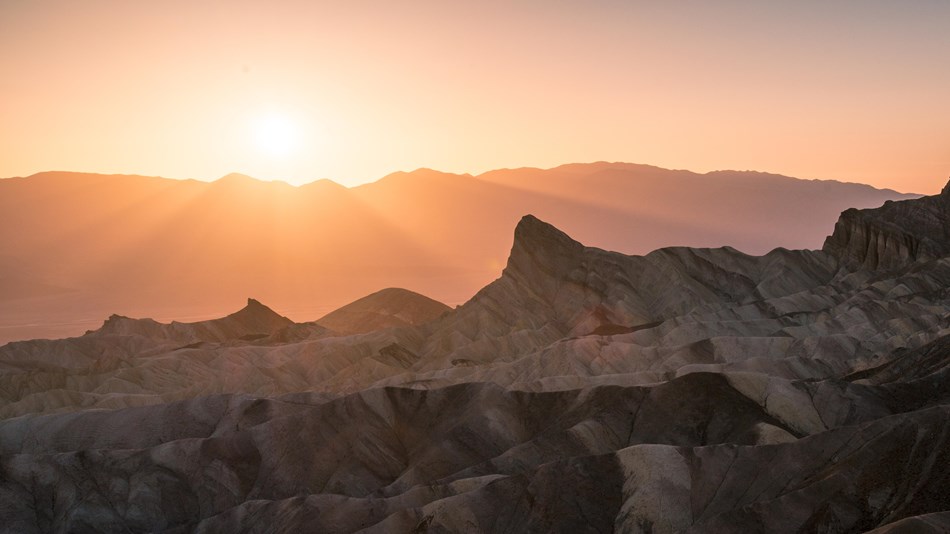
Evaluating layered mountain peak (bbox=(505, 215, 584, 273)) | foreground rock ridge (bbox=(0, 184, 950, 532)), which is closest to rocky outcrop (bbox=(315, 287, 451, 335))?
layered mountain peak (bbox=(505, 215, 584, 273))

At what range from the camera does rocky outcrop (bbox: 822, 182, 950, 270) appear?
101 meters

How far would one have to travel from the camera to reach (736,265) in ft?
367

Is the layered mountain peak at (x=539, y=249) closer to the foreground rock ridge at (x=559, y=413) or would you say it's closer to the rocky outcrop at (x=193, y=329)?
the foreground rock ridge at (x=559, y=413)

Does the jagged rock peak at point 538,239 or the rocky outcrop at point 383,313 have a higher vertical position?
the jagged rock peak at point 538,239

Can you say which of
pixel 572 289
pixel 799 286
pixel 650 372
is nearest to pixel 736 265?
pixel 799 286

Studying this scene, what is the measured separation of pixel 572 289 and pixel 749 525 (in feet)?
235

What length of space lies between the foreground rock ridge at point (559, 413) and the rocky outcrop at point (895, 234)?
299mm

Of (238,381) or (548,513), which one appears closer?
(548,513)

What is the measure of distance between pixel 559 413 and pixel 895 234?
200 ft

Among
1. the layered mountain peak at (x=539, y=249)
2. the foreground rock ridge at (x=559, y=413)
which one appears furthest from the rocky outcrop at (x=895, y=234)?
the layered mountain peak at (x=539, y=249)

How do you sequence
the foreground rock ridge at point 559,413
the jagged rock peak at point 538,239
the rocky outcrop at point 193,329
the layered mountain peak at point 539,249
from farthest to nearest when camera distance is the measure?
the rocky outcrop at point 193,329
the jagged rock peak at point 538,239
the layered mountain peak at point 539,249
the foreground rock ridge at point 559,413

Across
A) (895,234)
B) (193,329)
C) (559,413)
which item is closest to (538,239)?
(895,234)

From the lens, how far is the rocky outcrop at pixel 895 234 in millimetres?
101438

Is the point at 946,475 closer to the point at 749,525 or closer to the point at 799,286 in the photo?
the point at 749,525
